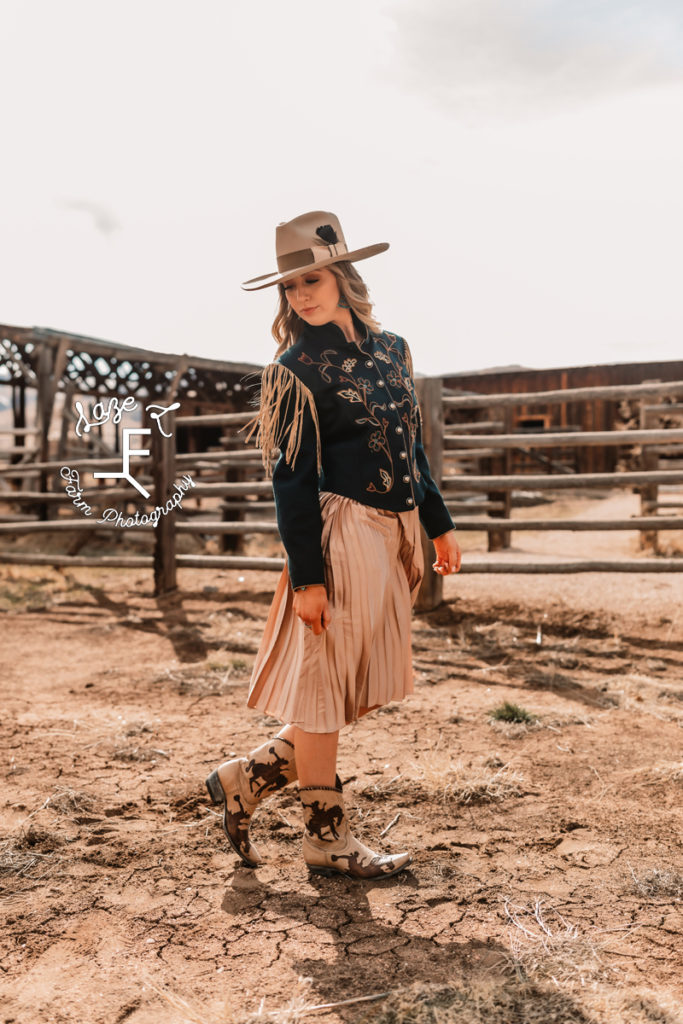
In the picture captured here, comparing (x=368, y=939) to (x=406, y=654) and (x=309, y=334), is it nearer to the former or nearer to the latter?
(x=406, y=654)

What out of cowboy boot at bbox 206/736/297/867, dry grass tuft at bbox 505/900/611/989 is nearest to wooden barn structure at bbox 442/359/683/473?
cowboy boot at bbox 206/736/297/867

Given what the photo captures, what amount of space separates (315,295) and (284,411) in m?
0.32

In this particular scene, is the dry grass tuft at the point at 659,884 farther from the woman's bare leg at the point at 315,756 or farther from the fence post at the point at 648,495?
the fence post at the point at 648,495

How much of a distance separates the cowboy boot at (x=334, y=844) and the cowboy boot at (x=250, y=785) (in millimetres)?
96

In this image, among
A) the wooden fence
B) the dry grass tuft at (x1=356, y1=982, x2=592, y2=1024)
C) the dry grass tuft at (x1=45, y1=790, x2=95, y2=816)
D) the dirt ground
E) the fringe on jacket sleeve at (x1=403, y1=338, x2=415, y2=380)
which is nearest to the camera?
the dry grass tuft at (x1=356, y1=982, x2=592, y2=1024)

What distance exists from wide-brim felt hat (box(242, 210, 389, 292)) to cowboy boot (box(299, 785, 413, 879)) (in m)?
1.33

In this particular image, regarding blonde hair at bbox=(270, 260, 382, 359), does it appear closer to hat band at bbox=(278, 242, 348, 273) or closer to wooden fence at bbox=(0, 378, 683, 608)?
→ hat band at bbox=(278, 242, 348, 273)

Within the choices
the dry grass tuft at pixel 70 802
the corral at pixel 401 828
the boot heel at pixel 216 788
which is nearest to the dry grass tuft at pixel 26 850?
the corral at pixel 401 828

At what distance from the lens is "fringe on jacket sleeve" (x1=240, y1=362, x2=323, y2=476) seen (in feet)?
6.42

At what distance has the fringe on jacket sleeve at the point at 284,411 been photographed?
1957mm

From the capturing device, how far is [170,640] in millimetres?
4969

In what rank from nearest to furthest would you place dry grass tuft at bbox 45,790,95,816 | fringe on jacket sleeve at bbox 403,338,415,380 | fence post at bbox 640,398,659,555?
fringe on jacket sleeve at bbox 403,338,415,380 → dry grass tuft at bbox 45,790,95,816 → fence post at bbox 640,398,659,555

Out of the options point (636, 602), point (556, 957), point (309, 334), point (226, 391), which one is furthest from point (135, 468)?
point (556, 957)

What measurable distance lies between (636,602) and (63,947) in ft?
13.2
